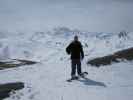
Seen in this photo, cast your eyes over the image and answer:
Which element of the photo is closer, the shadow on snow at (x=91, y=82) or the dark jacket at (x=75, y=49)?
the shadow on snow at (x=91, y=82)

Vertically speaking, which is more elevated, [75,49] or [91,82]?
[75,49]

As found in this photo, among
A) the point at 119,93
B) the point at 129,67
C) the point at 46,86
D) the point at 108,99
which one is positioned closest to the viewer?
the point at 108,99

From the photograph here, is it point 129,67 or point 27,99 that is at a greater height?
point 129,67

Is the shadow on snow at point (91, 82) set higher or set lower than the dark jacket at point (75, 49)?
lower

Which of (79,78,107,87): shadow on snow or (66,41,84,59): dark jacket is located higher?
(66,41,84,59): dark jacket

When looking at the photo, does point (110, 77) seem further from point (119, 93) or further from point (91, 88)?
point (119, 93)

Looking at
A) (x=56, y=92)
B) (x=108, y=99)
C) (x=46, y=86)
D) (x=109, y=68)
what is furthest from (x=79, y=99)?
(x=109, y=68)

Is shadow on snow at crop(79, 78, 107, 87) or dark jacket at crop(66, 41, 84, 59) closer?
shadow on snow at crop(79, 78, 107, 87)

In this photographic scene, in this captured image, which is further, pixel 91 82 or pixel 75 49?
pixel 75 49

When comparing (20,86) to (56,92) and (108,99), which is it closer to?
(56,92)

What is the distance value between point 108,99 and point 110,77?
500cm

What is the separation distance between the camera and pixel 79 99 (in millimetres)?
11195

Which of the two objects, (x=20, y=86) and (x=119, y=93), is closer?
(x=119, y=93)

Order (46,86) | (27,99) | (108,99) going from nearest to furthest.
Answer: (108,99), (27,99), (46,86)
